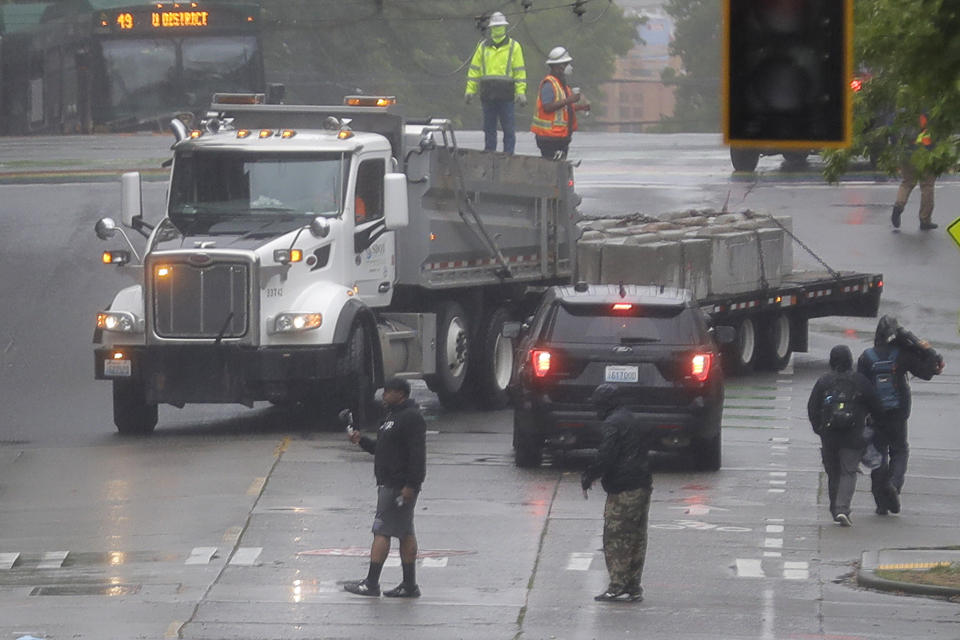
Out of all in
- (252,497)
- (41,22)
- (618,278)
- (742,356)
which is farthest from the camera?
(41,22)

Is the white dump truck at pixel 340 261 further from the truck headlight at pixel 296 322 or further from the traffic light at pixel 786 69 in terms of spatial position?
the traffic light at pixel 786 69

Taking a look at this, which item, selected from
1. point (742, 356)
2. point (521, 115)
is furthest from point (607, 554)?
point (521, 115)

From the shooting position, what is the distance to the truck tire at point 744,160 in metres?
35.7

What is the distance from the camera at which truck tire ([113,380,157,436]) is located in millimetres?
18953

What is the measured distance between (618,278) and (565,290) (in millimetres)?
4468

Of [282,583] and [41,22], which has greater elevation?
[41,22]

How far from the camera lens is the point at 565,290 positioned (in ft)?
57.8

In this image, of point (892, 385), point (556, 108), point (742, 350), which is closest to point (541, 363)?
point (892, 385)

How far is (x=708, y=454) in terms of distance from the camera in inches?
683

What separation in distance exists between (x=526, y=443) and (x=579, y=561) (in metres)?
3.60

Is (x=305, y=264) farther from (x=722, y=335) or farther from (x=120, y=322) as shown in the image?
(x=722, y=335)

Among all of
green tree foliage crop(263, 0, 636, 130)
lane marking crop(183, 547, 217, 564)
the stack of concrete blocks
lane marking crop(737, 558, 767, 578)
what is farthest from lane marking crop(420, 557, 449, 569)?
green tree foliage crop(263, 0, 636, 130)

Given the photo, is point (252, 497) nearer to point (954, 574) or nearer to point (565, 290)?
point (565, 290)

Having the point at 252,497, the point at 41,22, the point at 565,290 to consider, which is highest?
the point at 41,22
